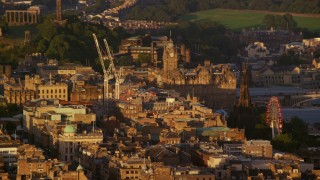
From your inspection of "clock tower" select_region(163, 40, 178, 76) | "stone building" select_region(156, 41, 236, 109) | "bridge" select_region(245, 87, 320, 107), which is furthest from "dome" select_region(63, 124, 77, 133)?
"clock tower" select_region(163, 40, 178, 76)

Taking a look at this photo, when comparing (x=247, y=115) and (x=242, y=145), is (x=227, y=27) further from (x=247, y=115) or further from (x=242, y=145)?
(x=242, y=145)

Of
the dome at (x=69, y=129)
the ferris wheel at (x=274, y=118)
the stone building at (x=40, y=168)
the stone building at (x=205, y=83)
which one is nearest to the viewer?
the stone building at (x=40, y=168)

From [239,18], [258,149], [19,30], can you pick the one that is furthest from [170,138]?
[239,18]

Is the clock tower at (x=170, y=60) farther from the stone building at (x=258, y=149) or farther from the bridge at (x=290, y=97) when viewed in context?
the stone building at (x=258, y=149)

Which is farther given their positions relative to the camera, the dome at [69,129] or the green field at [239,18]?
the green field at [239,18]

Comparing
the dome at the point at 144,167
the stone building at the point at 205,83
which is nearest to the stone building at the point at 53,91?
the stone building at the point at 205,83
